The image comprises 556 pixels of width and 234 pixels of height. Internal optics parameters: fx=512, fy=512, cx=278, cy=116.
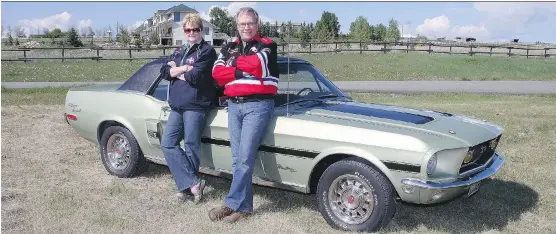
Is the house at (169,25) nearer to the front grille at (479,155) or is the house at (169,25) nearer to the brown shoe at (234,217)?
the brown shoe at (234,217)

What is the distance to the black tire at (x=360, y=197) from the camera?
384 centimetres

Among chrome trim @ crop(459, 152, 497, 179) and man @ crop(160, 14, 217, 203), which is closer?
chrome trim @ crop(459, 152, 497, 179)

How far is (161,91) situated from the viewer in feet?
17.9

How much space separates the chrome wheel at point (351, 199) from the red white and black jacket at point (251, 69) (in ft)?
3.09

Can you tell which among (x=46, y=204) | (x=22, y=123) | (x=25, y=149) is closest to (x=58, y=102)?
(x=22, y=123)

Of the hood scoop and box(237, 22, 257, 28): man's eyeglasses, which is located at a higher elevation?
box(237, 22, 257, 28): man's eyeglasses

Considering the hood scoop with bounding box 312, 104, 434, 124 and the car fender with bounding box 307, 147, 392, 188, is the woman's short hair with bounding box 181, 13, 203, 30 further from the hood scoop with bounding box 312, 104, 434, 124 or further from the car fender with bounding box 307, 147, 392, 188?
the car fender with bounding box 307, 147, 392, 188

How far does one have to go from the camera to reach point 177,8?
7019 cm

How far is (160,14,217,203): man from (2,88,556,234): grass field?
0.36 metres

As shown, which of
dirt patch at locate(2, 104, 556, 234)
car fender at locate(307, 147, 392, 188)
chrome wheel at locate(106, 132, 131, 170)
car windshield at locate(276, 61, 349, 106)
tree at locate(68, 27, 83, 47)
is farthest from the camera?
tree at locate(68, 27, 83, 47)

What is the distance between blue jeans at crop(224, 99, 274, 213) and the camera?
4148mm

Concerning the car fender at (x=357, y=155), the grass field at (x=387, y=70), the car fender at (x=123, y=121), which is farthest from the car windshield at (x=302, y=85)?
the grass field at (x=387, y=70)

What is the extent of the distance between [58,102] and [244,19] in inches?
368

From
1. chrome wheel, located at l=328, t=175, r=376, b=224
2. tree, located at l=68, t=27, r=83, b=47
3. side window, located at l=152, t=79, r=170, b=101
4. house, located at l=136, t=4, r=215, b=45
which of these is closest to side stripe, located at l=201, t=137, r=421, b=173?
chrome wheel, located at l=328, t=175, r=376, b=224
